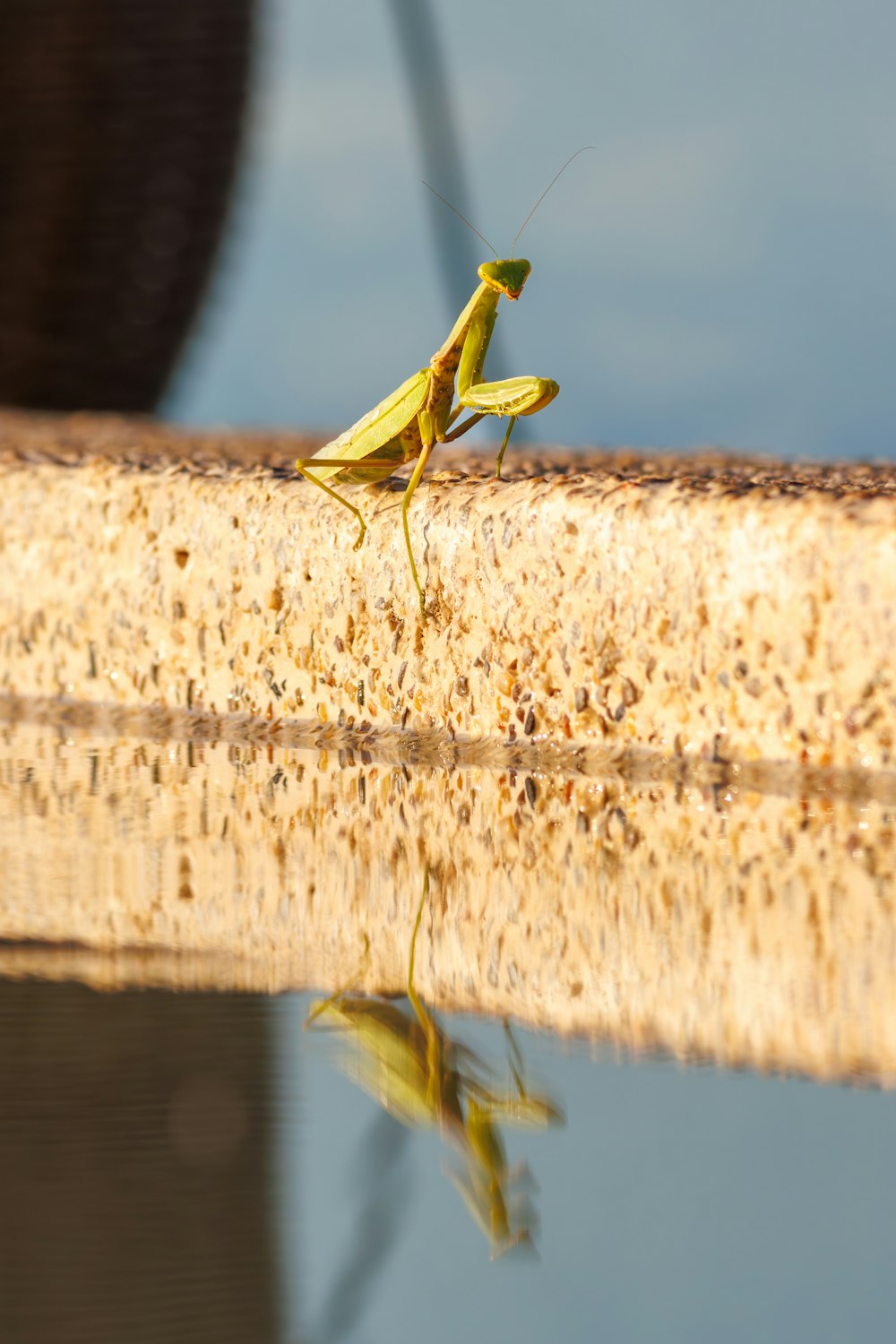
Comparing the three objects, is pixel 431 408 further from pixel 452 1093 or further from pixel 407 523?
pixel 452 1093

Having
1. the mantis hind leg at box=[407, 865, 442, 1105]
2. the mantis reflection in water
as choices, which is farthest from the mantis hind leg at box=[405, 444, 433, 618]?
the mantis reflection in water

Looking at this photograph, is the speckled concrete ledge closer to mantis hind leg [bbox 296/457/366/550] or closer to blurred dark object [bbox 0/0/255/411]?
mantis hind leg [bbox 296/457/366/550]

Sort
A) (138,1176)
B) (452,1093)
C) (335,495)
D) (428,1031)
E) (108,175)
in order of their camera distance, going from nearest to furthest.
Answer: (138,1176) → (452,1093) → (428,1031) → (335,495) → (108,175)

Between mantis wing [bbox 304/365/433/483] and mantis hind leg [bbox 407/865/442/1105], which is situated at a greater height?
mantis wing [bbox 304/365/433/483]

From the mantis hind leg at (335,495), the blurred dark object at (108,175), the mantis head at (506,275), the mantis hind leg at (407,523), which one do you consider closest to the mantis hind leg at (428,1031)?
the mantis hind leg at (407,523)

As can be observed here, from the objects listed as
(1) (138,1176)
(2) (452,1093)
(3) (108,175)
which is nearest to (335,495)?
(2) (452,1093)

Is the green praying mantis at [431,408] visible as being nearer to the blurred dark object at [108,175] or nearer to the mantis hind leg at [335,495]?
the mantis hind leg at [335,495]

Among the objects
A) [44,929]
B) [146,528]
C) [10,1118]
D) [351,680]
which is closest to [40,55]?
[146,528]
